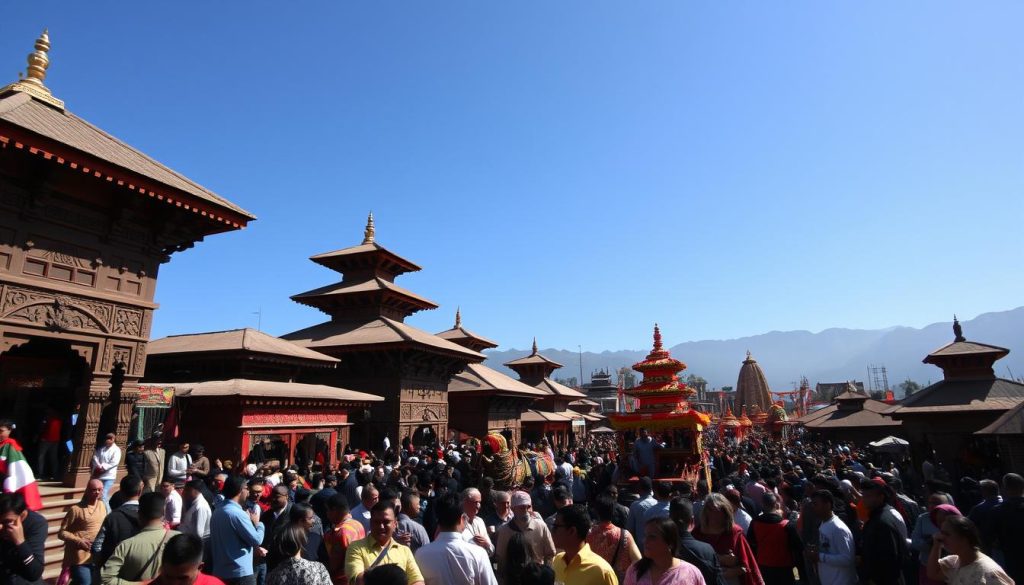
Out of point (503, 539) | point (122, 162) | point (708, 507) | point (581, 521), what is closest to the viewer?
point (581, 521)

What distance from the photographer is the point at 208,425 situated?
48.3 feet

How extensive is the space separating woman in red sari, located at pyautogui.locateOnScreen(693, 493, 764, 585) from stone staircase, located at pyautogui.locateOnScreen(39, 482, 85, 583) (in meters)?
8.56

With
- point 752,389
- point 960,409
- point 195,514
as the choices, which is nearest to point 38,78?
point 195,514

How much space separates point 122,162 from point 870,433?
3120 cm

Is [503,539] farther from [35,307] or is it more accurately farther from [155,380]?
[155,380]

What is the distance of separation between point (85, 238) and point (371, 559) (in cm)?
1012

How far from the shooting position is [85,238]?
413 inches

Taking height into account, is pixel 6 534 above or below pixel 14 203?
below

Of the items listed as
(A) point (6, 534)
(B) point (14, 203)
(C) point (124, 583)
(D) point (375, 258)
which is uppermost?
(D) point (375, 258)

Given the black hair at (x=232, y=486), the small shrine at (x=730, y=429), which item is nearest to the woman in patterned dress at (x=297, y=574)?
the black hair at (x=232, y=486)

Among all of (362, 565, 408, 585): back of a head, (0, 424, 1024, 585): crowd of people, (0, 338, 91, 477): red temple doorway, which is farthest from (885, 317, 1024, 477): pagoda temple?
(0, 338, 91, 477): red temple doorway

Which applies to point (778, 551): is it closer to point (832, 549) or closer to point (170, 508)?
point (832, 549)

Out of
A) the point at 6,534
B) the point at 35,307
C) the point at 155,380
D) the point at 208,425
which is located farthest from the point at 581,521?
the point at 155,380

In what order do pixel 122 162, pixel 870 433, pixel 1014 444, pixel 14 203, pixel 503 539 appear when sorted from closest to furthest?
pixel 503 539
pixel 14 203
pixel 122 162
pixel 1014 444
pixel 870 433
